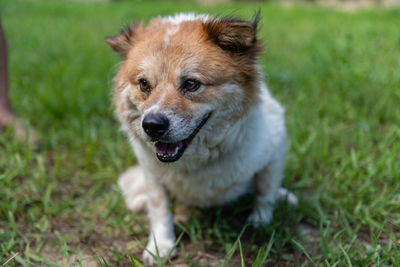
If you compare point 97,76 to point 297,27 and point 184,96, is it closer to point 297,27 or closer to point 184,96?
point 184,96

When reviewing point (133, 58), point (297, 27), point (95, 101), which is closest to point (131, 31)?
point (133, 58)

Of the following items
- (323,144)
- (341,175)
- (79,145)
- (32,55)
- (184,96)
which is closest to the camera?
(184,96)

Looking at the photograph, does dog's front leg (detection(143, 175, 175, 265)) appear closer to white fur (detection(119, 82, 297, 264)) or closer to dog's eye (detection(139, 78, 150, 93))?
white fur (detection(119, 82, 297, 264))

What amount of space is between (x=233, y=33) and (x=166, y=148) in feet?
2.75

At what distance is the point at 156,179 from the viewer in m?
2.59

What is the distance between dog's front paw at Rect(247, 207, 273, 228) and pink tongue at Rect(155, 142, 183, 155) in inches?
33.7

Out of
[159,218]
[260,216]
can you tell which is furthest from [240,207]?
[159,218]

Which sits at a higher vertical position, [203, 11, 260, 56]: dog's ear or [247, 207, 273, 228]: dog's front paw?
[203, 11, 260, 56]: dog's ear

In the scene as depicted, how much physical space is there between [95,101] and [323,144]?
2.59 meters

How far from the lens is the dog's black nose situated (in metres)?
2.07

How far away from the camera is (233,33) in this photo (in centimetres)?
230

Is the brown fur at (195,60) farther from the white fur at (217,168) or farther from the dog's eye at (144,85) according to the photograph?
the white fur at (217,168)

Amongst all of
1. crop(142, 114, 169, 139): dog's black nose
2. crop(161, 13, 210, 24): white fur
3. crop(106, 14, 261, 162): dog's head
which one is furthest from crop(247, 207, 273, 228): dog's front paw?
crop(161, 13, 210, 24): white fur

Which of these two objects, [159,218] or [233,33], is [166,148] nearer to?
[159,218]
